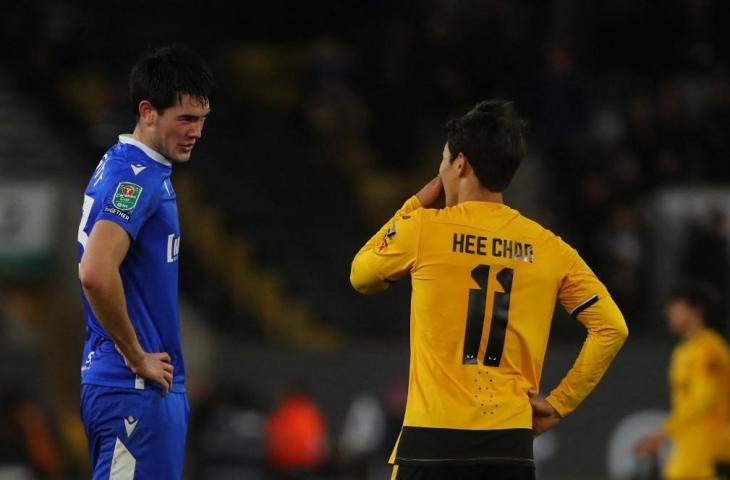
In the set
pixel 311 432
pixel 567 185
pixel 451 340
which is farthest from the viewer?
pixel 567 185

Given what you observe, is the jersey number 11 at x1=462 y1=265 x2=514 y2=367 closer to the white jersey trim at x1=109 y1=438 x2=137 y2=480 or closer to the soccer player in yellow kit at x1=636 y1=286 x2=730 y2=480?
the white jersey trim at x1=109 y1=438 x2=137 y2=480

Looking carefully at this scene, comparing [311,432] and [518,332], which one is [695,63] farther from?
[518,332]

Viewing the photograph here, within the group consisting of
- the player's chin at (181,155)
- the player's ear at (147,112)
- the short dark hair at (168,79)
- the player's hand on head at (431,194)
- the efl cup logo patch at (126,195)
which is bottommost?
the efl cup logo patch at (126,195)

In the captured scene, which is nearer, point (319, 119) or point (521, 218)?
point (521, 218)

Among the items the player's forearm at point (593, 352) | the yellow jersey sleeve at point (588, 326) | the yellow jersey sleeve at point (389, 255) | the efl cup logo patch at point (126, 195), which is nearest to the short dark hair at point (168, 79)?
the efl cup logo patch at point (126, 195)

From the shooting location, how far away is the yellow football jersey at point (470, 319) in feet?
16.3

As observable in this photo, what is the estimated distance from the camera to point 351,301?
54.5ft

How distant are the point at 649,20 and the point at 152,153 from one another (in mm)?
12550

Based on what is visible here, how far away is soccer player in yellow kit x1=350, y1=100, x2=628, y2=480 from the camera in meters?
4.98

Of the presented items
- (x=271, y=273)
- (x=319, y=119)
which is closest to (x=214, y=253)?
(x=271, y=273)

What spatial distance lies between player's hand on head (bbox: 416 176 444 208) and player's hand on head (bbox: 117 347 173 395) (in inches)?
40.2

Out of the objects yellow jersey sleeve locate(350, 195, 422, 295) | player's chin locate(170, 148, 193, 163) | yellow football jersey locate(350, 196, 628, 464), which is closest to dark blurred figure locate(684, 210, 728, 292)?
yellow football jersey locate(350, 196, 628, 464)

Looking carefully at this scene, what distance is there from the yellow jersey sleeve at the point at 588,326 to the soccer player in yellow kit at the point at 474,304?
0.21 ft

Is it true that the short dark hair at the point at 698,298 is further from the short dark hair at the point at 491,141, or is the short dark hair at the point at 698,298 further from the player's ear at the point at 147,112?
the player's ear at the point at 147,112
